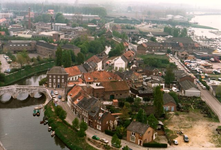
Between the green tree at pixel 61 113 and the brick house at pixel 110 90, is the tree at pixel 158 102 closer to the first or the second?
the brick house at pixel 110 90

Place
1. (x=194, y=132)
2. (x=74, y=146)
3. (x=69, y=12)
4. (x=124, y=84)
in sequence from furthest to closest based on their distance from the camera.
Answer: (x=69, y=12)
(x=124, y=84)
(x=194, y=132)
(x=74, y=146)

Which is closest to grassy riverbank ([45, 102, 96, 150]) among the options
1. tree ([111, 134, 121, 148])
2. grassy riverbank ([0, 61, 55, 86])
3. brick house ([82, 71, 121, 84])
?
tree ([111, 134, 121, 148])

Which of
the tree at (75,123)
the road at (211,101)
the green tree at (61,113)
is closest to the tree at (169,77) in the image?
the road at (211,101)

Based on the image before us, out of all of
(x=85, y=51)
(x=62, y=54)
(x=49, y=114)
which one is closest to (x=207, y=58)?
(x=85, y=51)

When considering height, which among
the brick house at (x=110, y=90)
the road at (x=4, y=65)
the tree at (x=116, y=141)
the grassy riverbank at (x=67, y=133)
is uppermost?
the brick house at (x=110, y=90)

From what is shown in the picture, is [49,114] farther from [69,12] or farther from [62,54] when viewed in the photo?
[69,12]

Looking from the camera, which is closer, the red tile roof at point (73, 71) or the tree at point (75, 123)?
the tree at point (75, 123)
